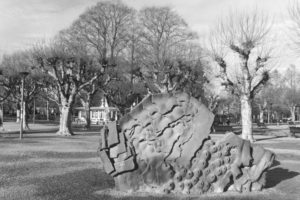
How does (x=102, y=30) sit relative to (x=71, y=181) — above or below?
above

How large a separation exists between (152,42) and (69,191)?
35.7m

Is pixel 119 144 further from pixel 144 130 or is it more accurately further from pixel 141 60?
pixel 141 60

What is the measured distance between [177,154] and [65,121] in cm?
2153

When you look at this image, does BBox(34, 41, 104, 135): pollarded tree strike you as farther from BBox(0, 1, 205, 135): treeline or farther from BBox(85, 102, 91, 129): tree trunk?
BBox(85, 102, 91, 129): tree trunk

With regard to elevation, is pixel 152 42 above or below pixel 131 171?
above

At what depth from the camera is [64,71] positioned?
29.5m

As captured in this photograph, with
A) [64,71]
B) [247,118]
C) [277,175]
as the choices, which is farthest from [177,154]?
[64,71]

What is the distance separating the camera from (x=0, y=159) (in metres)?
13.3

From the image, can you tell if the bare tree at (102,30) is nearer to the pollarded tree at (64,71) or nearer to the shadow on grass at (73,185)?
the pollarded tree at (64,71)

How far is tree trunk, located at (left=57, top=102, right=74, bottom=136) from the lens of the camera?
28.7 m

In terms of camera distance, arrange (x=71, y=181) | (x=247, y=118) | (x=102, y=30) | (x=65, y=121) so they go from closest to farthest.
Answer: (x=71, y=181) < (x=247, y=118) < (x=65, y=121) < (x=102, y=30)

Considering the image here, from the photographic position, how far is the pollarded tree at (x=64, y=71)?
2808cm

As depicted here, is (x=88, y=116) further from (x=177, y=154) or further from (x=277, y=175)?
(x=177, y=154)

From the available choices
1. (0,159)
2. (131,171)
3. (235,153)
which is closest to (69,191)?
(131,171)
